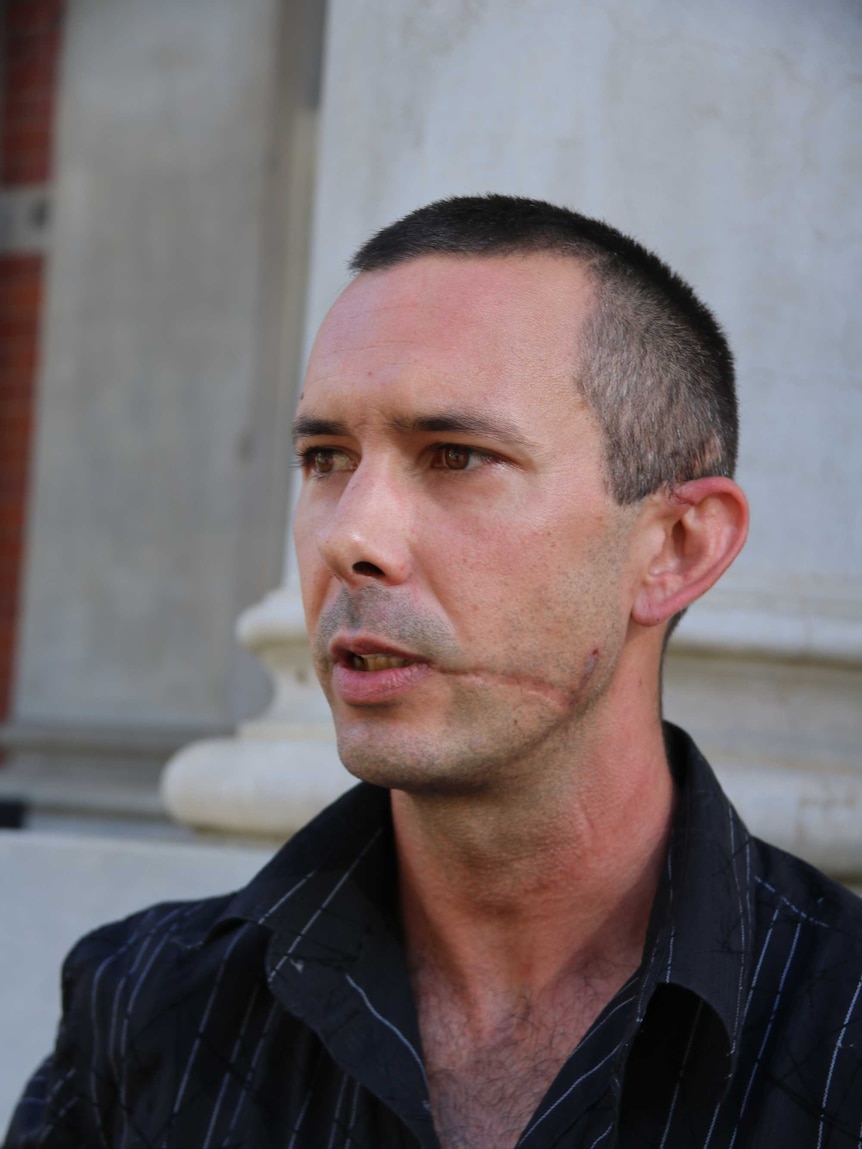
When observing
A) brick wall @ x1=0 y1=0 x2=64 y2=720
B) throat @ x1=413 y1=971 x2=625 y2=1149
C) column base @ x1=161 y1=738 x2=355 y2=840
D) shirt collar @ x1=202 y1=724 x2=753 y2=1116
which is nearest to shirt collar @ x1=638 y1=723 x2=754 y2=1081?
shirt collar @ x1=202 y1=724 x2=753 y2=1116

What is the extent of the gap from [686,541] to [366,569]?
475 millimetres

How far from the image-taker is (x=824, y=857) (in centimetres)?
245

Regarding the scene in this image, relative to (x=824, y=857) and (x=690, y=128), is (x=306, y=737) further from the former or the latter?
(x=690, y=128)

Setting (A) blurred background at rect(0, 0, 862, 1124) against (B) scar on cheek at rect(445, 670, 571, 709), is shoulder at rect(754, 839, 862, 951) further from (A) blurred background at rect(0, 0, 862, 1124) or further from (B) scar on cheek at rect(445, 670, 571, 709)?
(A) blurred background at rect(0, 0, 862, 1124)

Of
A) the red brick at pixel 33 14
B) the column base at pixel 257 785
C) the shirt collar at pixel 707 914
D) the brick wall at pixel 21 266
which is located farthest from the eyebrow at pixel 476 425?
the red brick at pixel 33 14

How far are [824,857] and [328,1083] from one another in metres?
0.97

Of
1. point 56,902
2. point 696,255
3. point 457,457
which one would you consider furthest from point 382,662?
point 56,902

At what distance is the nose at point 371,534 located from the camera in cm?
183

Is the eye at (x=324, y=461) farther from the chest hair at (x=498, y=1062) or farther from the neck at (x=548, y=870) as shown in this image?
the chest hair at (x=498, y=1062)

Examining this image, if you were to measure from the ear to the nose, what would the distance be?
35 cm

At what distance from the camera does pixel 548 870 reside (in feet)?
6.49

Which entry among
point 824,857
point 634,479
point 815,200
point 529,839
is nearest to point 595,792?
point 529,839

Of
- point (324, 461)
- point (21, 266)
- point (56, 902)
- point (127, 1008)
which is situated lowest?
point (56, 902)

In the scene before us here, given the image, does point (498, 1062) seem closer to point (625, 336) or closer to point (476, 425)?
point (476, 425)
